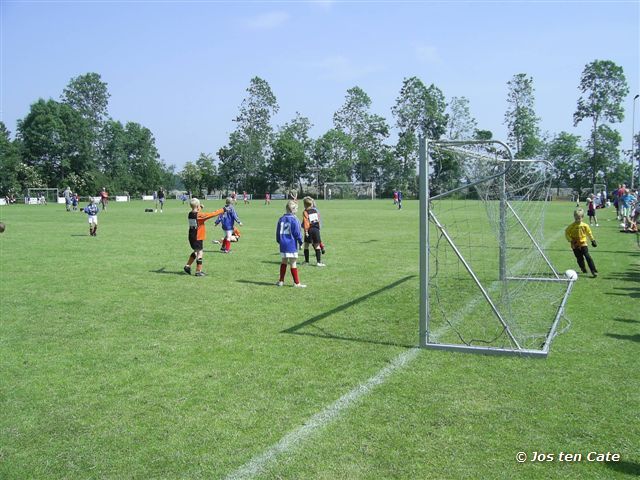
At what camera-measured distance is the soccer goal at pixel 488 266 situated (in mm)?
6848

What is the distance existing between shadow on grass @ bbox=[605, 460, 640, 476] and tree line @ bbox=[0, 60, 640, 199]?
74.2 m

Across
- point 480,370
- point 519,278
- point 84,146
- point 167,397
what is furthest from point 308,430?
point 84,146

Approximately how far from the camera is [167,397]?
5.27m

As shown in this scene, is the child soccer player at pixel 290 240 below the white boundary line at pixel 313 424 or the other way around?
the other way around

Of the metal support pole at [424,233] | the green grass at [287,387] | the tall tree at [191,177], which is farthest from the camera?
the tall tree at [191,177]

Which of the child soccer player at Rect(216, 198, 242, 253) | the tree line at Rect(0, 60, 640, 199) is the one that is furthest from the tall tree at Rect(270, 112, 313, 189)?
the child soccer player at Rect(216, 198, 242, 253)

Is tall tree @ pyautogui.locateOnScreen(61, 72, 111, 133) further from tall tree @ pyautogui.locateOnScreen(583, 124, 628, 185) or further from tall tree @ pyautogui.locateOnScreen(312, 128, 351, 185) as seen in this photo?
tall tree @ pyautogui.locateOnScreen(583, 124, 628, 185)

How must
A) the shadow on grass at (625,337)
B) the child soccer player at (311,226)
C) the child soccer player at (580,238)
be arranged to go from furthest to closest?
the child soccer player at (311,226), the child soccer player at (580,238), the shadow on grass at (625,337)

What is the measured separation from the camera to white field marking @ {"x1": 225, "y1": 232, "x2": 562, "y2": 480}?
392 centimetres

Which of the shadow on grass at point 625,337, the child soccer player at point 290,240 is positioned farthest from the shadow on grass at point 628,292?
the child soccer player at point 290,240

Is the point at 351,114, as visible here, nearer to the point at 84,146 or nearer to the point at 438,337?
the point at 84,146

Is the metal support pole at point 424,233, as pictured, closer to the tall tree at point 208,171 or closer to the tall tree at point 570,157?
the tall tree at point 570,157

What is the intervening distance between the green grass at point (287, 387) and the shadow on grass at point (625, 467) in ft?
0.09

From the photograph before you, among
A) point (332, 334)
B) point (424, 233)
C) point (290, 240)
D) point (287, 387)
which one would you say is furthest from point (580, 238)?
point (287, 387)
